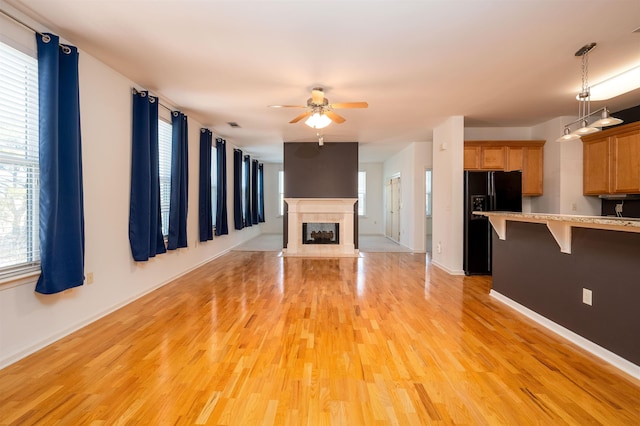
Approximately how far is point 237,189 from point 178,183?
3164 mm

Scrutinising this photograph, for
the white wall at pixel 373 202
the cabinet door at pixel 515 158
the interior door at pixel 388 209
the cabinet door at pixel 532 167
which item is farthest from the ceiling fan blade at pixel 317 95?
the white wall at pixel 373 202

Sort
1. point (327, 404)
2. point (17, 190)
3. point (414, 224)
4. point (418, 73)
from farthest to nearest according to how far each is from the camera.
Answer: point (414, 224) < point (418, 73) < point (17, 190) < point (327, 404)

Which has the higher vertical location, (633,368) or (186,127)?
(186,127)

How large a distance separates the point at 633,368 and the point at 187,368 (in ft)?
10.3

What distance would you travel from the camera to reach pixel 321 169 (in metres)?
7.10

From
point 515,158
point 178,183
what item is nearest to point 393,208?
point 515,158

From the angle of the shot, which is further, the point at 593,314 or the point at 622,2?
the point at 593,314

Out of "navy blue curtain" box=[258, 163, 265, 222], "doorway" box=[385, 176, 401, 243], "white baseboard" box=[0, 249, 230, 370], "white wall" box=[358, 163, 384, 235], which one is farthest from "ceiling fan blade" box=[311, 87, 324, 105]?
"white wall" box=[358, 163, 384, 235]

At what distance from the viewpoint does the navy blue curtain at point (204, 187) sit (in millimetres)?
5477

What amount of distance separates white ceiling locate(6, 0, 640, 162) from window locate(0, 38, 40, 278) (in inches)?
19.2

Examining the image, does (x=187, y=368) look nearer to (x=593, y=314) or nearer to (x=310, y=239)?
(x=593, y=314)

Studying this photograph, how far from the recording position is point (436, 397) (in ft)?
6.02

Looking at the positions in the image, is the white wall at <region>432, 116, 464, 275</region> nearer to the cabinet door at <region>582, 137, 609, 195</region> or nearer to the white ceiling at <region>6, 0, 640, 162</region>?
the white ceiling at <region>6, 0, 640, 162</region>

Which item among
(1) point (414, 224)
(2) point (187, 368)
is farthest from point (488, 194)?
(2) point (187, 368)
